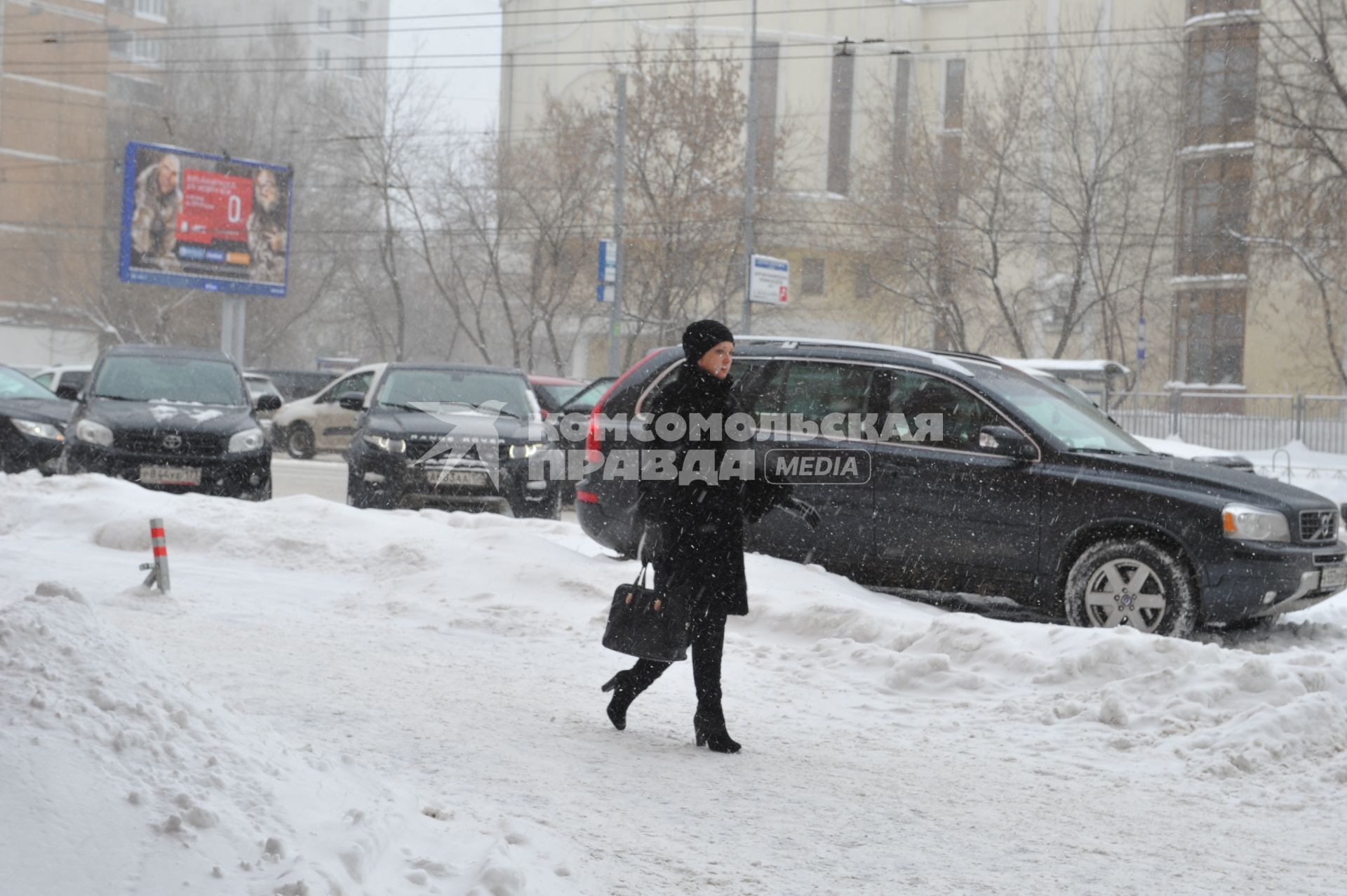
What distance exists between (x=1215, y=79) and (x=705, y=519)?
124ft

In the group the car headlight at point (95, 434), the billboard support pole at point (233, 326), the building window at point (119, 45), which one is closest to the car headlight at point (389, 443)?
the car headlight at point (95, 434)

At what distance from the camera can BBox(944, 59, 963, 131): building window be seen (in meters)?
42.4

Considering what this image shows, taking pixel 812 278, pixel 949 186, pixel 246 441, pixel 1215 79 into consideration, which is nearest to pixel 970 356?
pixel 246 441

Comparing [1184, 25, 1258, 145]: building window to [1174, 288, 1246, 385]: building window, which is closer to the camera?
[1184, 25, 1258, 145]: building window

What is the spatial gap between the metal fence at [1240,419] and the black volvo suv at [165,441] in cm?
1761

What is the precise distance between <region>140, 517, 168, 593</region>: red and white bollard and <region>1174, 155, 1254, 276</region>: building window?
1379 inches

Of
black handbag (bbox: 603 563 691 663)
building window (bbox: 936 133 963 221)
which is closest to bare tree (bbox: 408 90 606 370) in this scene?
building window (bbox: 936 133 963 221)

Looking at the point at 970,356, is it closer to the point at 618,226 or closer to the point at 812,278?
the point at 618,226

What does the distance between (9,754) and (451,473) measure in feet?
30.3

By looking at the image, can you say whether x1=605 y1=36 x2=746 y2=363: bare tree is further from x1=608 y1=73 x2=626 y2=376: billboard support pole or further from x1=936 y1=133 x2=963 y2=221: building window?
x1=936 y1=133 x2=963 y2=221: building window

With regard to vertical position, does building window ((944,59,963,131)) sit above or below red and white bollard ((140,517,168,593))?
above

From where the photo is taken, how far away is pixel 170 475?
13547 mm

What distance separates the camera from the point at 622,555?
1014 centimetres

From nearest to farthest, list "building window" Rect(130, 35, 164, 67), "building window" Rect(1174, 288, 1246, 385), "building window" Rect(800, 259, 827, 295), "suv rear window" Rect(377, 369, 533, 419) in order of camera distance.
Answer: "suv rear window" Rect(377, 369, 533, 419) < "building window" Rect(1174, 288, 1246, 385) < "building window" Rect(800, 259, 827, 295) < "building window" Rect(130, 35, 164, 67)
